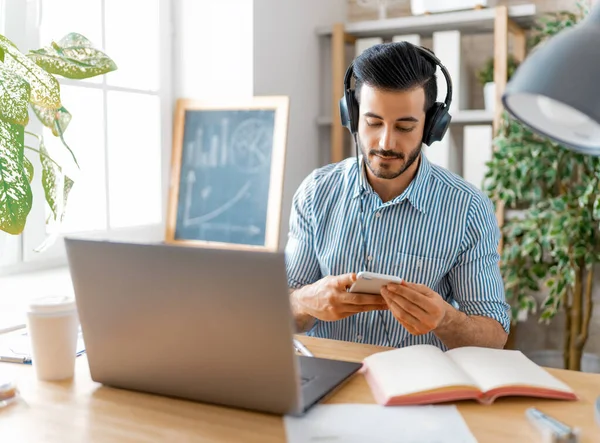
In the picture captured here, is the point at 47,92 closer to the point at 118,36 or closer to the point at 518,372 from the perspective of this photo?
the point at 518,372

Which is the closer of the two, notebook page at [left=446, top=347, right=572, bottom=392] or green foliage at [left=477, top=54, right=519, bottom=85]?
notebook page at [left=446, top=347, right=572, bottom=392]

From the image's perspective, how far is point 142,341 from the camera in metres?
0.96

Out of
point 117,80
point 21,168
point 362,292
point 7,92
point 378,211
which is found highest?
point 117,80

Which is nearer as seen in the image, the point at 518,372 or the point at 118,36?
the point at 518,372

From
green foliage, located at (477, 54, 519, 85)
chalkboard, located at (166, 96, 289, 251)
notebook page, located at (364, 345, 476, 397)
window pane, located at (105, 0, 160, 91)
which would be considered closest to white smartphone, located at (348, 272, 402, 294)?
notebook page, located at (364, 345, 476, 397)

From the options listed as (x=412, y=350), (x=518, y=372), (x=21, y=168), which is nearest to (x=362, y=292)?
(x=412, y=350)

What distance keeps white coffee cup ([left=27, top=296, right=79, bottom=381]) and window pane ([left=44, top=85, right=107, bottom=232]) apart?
3.62 feet

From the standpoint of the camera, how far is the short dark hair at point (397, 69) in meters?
1.54

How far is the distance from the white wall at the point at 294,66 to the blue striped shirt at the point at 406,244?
90cm

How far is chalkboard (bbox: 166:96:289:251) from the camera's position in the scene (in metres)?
2.33

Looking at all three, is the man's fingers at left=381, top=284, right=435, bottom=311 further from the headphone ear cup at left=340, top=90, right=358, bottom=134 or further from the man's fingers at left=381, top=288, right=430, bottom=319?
the headphone ear cup at left=340, top=90, right=358, bottom=134

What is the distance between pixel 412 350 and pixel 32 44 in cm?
152

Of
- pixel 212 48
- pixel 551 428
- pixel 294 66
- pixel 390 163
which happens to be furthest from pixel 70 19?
pixel 551 428

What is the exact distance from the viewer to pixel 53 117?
1269 millimetres
